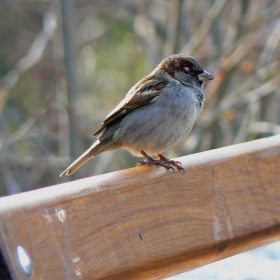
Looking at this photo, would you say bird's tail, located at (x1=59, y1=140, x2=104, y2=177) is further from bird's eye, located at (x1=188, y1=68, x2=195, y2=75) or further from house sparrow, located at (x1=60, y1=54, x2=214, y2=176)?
bird's eye, located at (x1=188, y1=68, x2=195, y2=75)

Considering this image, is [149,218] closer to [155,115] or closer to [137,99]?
[155,115]

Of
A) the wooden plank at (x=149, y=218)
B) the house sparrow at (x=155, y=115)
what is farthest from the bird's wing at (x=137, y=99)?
the wooden plank at (x=149, y=218)

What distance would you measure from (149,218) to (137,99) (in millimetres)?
1398

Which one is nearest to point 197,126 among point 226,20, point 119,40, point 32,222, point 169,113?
point 226,20

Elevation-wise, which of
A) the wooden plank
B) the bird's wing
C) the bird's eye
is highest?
the bird's eye

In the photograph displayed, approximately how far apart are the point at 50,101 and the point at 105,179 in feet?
7.72

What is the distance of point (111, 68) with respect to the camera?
23.8 ft

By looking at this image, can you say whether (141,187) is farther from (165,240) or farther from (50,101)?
(50,101)

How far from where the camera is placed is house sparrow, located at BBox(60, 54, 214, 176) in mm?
2916

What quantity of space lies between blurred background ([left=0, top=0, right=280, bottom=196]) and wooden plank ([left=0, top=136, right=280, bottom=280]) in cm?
214

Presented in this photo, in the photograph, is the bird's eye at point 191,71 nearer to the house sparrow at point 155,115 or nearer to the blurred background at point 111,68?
the house sparrow at point 155,115

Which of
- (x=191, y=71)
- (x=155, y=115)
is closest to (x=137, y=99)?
(x=155, y=115)

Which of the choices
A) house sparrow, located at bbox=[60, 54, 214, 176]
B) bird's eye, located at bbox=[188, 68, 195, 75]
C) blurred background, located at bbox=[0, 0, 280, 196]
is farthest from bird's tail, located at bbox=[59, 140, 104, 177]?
blurred background, located at bbox=[0, 0, 280, 196]

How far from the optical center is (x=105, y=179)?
1769 millimetres
